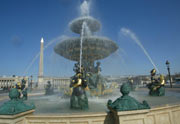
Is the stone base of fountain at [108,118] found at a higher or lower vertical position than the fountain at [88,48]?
lower

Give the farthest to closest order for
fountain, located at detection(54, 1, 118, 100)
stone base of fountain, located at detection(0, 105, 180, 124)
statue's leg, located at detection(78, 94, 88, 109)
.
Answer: fountain, located at detection(54, 1, 118, 100) → statue's leg, located at detection(78, 94, 88, 109) → stone base of fountain, located at detection(0, 105, 180, 124)

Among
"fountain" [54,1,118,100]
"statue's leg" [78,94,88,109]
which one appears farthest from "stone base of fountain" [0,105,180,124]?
"fountain" [54,1,118,100]

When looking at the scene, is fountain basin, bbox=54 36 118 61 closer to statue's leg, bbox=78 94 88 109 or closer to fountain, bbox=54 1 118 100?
fountain, bbox=54 1 118 100

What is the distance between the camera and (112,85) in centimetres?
1437

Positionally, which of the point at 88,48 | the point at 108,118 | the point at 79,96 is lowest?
the point at 108,118

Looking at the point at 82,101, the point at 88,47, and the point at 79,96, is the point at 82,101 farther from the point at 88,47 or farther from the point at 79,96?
the point at 88,47

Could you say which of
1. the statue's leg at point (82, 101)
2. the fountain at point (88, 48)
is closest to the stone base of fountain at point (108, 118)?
the statue's leg at point (82, 101)

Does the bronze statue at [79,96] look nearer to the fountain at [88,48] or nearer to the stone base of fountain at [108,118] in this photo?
the stone base of fountain at [108,118]

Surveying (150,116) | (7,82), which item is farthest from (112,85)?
(7,82)

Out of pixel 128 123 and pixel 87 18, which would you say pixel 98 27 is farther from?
pixel 128 123

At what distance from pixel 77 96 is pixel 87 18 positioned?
11555 millimetres

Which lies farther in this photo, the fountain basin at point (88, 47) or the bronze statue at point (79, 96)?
the fountain basin at point (88, 47)

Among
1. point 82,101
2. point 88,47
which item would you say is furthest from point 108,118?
point 88,47

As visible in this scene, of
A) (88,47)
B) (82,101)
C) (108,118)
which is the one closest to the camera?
(108,118)
